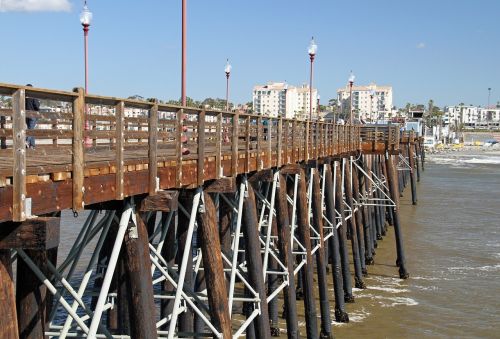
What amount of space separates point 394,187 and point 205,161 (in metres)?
16.7

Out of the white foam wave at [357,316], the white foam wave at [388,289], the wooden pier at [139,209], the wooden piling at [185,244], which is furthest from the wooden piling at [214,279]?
the white foam wave at [388,289]

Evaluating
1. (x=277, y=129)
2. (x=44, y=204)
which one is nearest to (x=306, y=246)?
(x=277, y=129)

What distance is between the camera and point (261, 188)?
15859 mm

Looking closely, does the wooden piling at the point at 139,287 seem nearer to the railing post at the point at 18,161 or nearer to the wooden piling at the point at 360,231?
the railing post at the point at 18,161

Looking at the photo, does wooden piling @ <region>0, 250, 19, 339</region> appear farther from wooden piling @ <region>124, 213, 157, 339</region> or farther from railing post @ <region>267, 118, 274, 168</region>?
railing post @ <region>267, 118, 274, 168</region>

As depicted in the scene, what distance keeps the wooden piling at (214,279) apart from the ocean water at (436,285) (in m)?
8.30

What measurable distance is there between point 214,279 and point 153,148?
2.28 meters

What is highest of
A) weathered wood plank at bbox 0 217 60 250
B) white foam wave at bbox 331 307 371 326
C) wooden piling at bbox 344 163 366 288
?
weathered wood plank at bbox 0 217 60 250

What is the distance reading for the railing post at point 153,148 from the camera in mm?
7773

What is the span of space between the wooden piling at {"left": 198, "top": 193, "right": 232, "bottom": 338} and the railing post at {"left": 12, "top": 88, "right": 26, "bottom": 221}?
426 centimetres

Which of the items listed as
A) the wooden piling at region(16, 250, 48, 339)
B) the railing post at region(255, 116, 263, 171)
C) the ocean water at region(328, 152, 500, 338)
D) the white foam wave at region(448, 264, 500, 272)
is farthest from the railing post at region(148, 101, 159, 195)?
the white foam wave at region(448, 264, 500, 272)

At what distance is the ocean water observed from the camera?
18.0m

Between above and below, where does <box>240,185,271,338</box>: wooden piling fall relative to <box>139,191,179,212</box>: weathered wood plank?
below

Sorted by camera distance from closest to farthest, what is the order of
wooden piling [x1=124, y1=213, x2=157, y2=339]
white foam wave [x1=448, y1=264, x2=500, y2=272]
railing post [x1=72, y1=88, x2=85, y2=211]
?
railing post [x1=72, y1=88, x2=85, y2=211] < wooden piling [x1=124, y1=213, x2=157, y2=339] < white foam wave [x1=448, y1=264, x2=500, y2=272]
